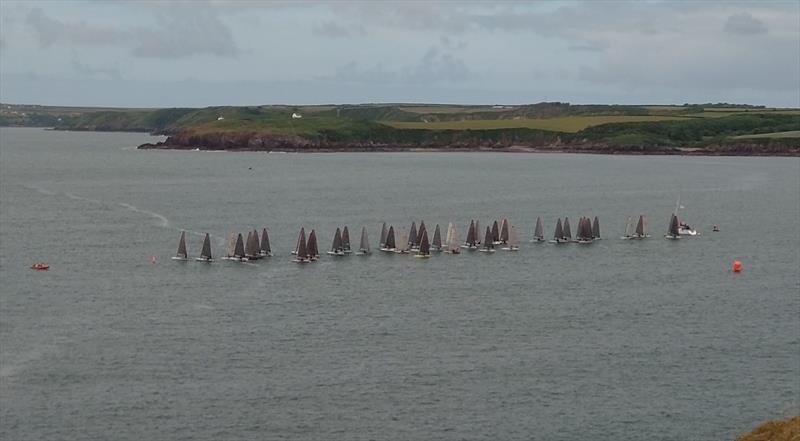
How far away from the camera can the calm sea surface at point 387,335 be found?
44188mm

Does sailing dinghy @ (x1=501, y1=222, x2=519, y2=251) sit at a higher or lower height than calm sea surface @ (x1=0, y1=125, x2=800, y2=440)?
higher

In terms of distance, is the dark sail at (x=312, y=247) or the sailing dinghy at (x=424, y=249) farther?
the sailing dinghy at (x=424, y=249)

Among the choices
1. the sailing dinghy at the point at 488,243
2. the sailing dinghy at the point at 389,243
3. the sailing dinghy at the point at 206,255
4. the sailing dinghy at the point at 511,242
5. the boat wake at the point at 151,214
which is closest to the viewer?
the sailing dinghy at the point at 206,255

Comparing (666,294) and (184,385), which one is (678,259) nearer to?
(666,294)

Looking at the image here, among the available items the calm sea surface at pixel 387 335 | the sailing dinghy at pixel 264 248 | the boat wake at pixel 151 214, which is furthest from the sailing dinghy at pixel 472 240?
the boat wake at pixel 151 214

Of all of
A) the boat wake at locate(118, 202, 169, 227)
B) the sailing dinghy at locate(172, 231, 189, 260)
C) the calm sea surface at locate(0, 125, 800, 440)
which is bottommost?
the boat wake at locate(118, 202, 169, 227)

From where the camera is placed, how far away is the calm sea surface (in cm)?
4419

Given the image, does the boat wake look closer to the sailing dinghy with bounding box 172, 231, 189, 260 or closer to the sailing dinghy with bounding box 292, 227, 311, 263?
the sailing dinghy with bounding box 172, 231, 189, 260

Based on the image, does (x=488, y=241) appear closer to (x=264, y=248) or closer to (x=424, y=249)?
(x=424, y=249)

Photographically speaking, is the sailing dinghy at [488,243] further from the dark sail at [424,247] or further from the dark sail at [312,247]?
the dark sail at [312,247]

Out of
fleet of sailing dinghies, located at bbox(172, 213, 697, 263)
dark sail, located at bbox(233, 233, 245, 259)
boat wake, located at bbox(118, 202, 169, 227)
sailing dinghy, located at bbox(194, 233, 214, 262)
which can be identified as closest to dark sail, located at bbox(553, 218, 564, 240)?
fleet of sailing dinghies, located at bbox(172, 213, 697, 263)

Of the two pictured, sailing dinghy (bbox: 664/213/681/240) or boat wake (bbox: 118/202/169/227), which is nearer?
sailing dinghy (bbox: 664/213/681/240)

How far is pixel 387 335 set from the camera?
56469 millimetres

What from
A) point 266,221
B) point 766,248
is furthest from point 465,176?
point 766,248
